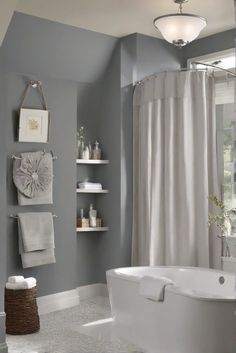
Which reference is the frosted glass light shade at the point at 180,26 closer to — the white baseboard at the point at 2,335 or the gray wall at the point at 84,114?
the gray wall at the point at 84,114

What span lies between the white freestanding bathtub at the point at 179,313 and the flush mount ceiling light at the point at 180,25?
1.99 metres

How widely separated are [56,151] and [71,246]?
1.00 m

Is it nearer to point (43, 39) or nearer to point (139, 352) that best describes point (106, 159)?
point (43, 39)

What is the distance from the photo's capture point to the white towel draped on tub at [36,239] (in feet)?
17.2

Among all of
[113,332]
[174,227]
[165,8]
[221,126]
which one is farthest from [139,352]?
[165,8]

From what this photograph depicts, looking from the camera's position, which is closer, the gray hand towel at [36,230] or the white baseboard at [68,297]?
the gray hand towel at [36,230]

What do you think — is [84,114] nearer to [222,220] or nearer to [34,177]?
[34,177]

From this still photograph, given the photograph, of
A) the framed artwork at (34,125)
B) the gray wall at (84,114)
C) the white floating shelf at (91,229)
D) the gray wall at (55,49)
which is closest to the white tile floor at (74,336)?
the gray wall at (84,114)

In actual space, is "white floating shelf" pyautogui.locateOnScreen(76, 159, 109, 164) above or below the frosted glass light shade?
below

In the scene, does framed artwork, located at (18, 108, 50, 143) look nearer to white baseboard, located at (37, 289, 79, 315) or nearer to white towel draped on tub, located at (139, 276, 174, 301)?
white baseboard, located at (37, 289, 79, 315)

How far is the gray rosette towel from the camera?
17.3 feet

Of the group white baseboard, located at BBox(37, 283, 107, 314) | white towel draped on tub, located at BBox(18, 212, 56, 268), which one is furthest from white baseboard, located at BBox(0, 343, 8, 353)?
white baseboard, located at BBox(37, 283, 107, 314)

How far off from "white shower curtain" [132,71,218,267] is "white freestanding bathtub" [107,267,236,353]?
0.57m

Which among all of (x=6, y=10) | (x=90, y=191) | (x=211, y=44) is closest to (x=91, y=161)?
(x=90, y=191)
